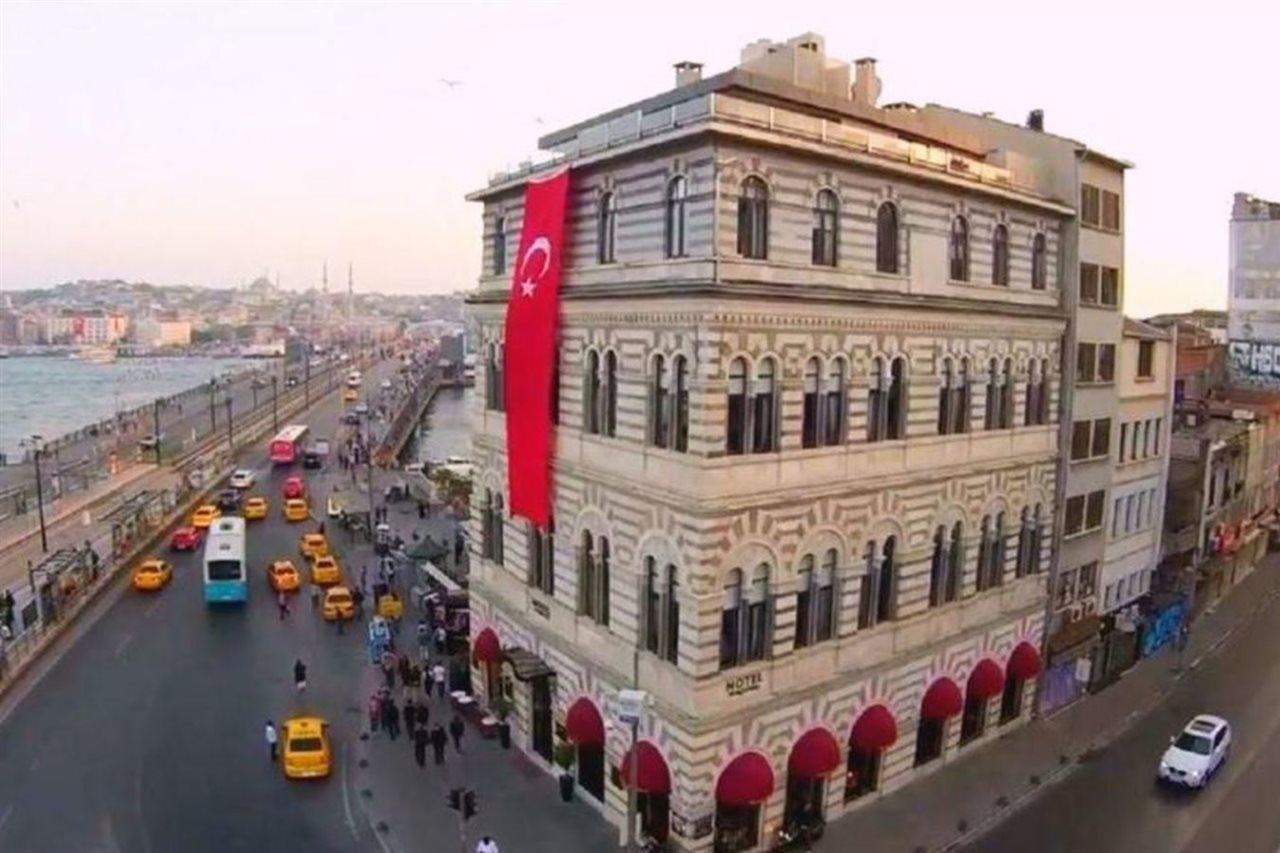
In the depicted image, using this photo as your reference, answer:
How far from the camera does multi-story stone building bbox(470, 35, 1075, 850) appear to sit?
81.1 feet

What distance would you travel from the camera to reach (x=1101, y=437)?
125ft

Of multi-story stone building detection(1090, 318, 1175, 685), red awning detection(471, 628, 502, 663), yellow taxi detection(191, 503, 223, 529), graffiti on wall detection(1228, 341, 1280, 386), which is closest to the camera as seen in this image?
red awning detection(471, 628, 502, 663)

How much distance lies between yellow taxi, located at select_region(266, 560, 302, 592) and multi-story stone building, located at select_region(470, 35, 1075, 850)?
18.4 m

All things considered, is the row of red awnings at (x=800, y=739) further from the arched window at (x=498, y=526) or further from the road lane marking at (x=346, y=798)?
the road lane marking at (x=346, y=798)

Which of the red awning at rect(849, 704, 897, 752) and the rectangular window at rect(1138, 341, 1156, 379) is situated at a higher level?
the rectangular window at rect(1138, 341, 1156, 379)

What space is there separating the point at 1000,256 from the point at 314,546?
3904cm

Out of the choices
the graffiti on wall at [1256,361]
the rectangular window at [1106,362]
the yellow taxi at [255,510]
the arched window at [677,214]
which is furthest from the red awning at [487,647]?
the graffiti on wall at [1256,361]

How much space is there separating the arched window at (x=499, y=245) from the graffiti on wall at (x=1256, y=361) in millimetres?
55783

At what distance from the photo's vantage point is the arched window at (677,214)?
80.7 ft

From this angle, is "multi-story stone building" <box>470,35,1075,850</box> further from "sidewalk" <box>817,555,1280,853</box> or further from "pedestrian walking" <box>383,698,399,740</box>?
"pedestrian walking" <box>383,698,399,740</box>

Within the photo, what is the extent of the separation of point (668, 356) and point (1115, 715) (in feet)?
78.7

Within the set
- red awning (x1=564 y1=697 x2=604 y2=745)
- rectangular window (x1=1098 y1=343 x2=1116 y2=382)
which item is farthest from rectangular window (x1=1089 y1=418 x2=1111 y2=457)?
red awning (x1=564 y1=697 x2=604 y2=745)

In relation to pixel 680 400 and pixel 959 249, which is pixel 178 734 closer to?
pixel 680 400

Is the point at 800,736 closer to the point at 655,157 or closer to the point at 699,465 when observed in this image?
the point at 699,465
